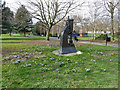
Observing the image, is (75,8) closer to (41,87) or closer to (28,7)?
(28,7)

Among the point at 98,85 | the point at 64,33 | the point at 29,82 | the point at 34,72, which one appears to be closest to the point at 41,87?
the point at 29,82

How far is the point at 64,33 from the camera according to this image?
8109 millimetres

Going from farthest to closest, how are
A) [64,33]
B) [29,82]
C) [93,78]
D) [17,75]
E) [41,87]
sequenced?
[64,33] < [17,75] < [93,78] < [29,82] < [41,87]

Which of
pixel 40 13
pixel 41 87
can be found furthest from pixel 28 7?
pixel 41 87

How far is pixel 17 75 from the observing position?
13.7 feet

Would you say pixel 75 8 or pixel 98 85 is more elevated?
pixel 75 8

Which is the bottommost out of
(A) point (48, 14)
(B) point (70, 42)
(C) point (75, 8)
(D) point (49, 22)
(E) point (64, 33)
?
(B) point (70, 42)

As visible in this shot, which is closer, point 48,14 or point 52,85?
point 52,85

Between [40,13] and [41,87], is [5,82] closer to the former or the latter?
[41,87]

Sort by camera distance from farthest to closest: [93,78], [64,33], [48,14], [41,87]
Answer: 1. [48,14]
2. [64,33]
3. [93,78]
4. [41,87]

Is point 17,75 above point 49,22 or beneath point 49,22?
beneath

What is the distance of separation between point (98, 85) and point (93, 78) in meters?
0.55

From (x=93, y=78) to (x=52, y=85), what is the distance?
164 centimetres

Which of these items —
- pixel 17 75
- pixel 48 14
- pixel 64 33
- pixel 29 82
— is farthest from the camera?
pixel 48 14
